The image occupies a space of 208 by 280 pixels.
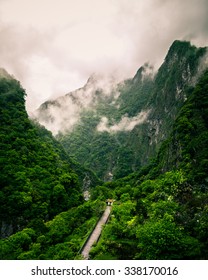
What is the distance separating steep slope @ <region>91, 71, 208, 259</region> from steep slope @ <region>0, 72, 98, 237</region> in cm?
961

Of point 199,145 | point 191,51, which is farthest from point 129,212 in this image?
point 191,51

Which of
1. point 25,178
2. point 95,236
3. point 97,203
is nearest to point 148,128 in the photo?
point 97,203

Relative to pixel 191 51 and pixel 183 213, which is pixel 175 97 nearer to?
pixel 191 51

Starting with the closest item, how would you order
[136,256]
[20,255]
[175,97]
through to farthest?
[136,256] < [20,255] < [175,97]

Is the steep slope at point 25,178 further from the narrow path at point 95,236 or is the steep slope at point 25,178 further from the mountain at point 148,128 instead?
A: the mountain at point 148,128

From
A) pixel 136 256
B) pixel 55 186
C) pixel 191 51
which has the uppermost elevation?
pixel 191 51

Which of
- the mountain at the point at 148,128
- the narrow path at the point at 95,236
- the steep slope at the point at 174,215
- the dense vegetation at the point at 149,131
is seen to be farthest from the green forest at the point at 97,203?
the mountain at the point at 148,128

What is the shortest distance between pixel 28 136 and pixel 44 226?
2679cm

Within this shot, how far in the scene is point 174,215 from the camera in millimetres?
27516

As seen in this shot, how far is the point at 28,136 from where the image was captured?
61.9 metres

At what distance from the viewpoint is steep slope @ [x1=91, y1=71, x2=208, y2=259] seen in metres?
21.5

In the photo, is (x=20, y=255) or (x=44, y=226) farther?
(x=44, y=226)

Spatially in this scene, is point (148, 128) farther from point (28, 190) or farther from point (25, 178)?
point (28, 190)

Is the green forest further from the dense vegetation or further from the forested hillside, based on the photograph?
the dense vegetation
